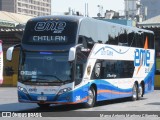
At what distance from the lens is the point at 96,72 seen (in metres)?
20.3

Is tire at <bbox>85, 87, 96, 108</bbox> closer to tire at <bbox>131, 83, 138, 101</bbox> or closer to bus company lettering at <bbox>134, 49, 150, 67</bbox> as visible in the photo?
tire at <bbox>131, 83, 138, 101</bbox>

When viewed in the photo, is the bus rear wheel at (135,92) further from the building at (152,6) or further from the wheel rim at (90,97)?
the building at (152,6)

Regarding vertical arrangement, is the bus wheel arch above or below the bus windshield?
below

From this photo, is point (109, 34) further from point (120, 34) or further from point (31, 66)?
point (31, 66)

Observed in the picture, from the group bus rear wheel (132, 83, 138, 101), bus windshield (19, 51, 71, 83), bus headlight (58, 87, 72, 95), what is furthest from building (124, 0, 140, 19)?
bus headlight (58, 87, 72, 95)

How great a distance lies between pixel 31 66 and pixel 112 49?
491 cm

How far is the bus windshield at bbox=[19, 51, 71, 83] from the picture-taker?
18031 millimetres

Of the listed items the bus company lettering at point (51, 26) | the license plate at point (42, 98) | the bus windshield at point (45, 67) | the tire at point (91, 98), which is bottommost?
the tire at point (91, 98)

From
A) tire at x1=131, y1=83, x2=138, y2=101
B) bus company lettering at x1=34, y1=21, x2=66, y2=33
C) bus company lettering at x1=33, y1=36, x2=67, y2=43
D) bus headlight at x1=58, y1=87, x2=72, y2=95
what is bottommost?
tire at x1=131, y1=83, x2=138, y2=101

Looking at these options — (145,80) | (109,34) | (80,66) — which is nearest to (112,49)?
(109,34)

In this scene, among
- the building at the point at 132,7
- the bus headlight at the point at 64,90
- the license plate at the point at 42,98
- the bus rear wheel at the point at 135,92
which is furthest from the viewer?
the building at the point at 132,7

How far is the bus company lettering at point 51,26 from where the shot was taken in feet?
61.1

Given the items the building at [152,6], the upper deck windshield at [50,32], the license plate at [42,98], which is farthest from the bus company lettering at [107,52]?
the building at [152,6]

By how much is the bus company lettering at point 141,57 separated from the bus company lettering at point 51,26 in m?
7.31
